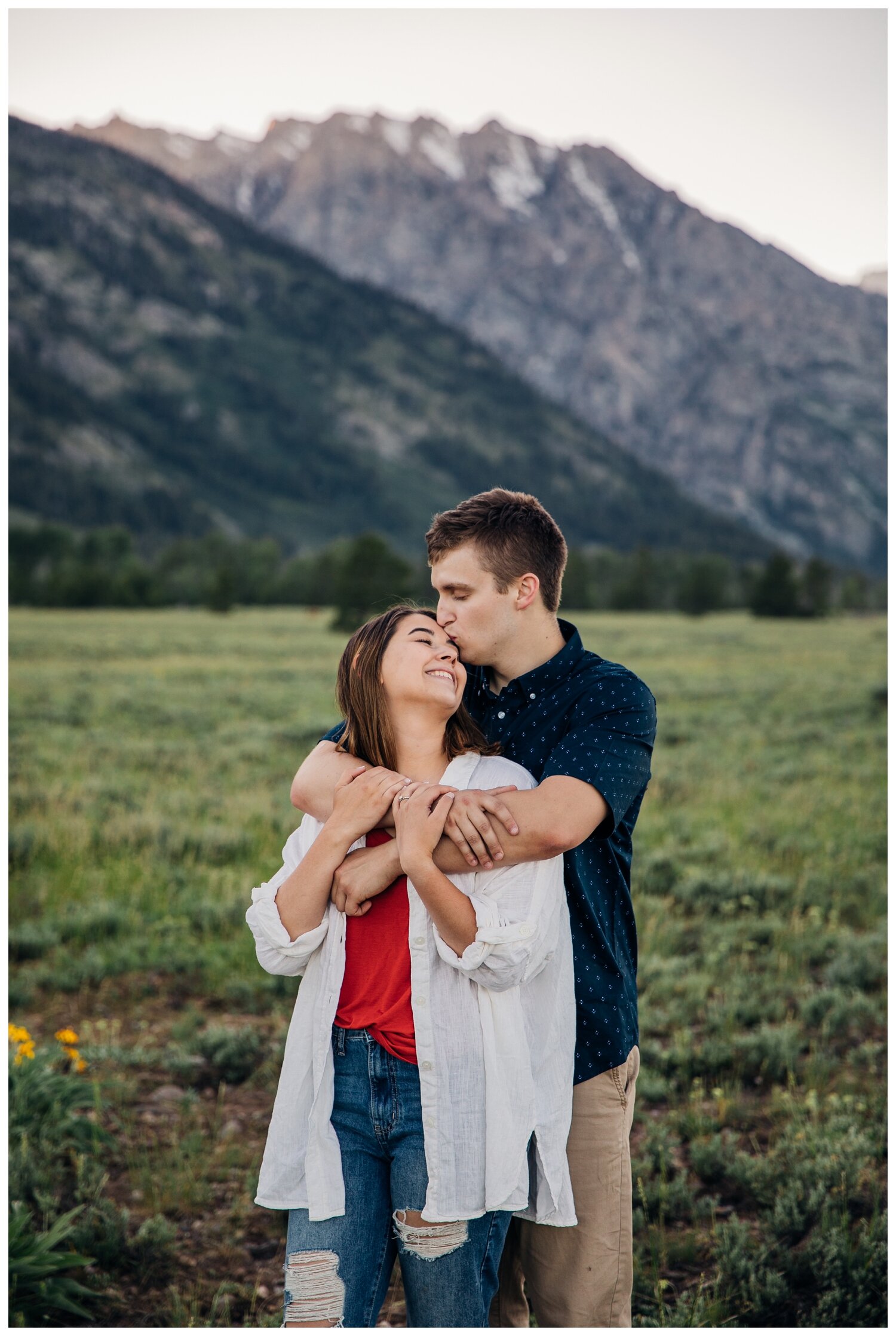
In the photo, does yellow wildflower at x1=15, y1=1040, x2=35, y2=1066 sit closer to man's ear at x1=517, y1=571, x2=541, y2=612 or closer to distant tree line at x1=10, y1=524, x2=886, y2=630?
man's ear at x1=517, y1=571, x2=541, y2=612

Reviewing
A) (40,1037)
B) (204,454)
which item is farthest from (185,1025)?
(204,454)

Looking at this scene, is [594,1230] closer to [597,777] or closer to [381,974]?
[381,974]

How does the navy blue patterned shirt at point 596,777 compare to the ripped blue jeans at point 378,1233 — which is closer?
the ripped blue jeans at point 378,1233

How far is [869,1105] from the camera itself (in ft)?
15.9

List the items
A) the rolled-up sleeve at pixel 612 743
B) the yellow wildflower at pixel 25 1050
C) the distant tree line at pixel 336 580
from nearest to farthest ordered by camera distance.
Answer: the rolled-up sleeve at pixel 612 743
the yellow wildflower at pixel 25 1050
the distant tree line at pixel 336 580

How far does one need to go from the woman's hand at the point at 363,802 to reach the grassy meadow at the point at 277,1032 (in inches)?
89.1

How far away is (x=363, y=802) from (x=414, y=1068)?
59cm

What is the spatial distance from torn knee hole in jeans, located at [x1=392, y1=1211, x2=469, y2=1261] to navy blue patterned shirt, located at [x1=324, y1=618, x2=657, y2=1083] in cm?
50

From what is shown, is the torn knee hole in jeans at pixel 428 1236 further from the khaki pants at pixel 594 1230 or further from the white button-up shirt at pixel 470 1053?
the khaki pants at pixel 594 1230

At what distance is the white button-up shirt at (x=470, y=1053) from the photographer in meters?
2.14

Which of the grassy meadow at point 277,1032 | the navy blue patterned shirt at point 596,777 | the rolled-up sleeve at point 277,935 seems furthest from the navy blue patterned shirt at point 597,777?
the grassy meadow at point 277,1032

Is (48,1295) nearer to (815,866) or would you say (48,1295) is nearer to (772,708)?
(815,866)

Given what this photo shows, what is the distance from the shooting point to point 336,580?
6506cm

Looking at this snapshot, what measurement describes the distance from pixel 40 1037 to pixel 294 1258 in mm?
4007
